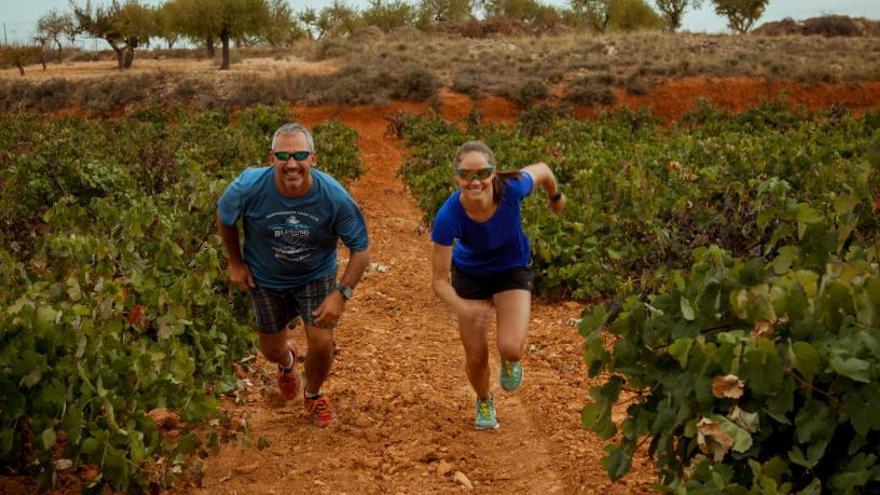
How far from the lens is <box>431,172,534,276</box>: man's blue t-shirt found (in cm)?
441

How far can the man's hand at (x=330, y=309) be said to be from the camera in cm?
452

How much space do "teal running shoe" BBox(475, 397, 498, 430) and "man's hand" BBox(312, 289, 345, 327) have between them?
0.87 metres

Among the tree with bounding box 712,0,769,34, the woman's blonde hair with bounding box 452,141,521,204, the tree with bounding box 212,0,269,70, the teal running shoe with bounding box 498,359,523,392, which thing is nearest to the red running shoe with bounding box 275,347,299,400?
the teal running shoe with bounding box 498,359,523,392

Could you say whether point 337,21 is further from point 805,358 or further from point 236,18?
point 805,358

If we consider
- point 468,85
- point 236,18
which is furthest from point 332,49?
point 468,85

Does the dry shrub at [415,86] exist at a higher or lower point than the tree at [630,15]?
lower

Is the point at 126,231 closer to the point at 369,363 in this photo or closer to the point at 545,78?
the point at 369,363

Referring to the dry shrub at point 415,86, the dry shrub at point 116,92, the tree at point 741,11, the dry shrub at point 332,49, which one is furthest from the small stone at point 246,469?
the tree at point 741,11

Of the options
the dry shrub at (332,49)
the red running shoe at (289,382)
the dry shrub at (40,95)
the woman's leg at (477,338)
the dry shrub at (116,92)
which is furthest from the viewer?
the dry shrub at (332,49)

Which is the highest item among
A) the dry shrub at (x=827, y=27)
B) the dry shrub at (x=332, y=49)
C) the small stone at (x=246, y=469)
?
the dry shrub at (x=827, y=27)

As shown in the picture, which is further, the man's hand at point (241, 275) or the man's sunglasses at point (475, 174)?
the man's hand at point (241, 275)

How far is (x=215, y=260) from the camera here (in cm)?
470

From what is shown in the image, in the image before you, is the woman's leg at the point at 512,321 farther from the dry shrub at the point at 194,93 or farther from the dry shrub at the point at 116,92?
the dry shrub at the point at 116,92

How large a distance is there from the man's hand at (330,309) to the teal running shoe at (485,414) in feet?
2.87
